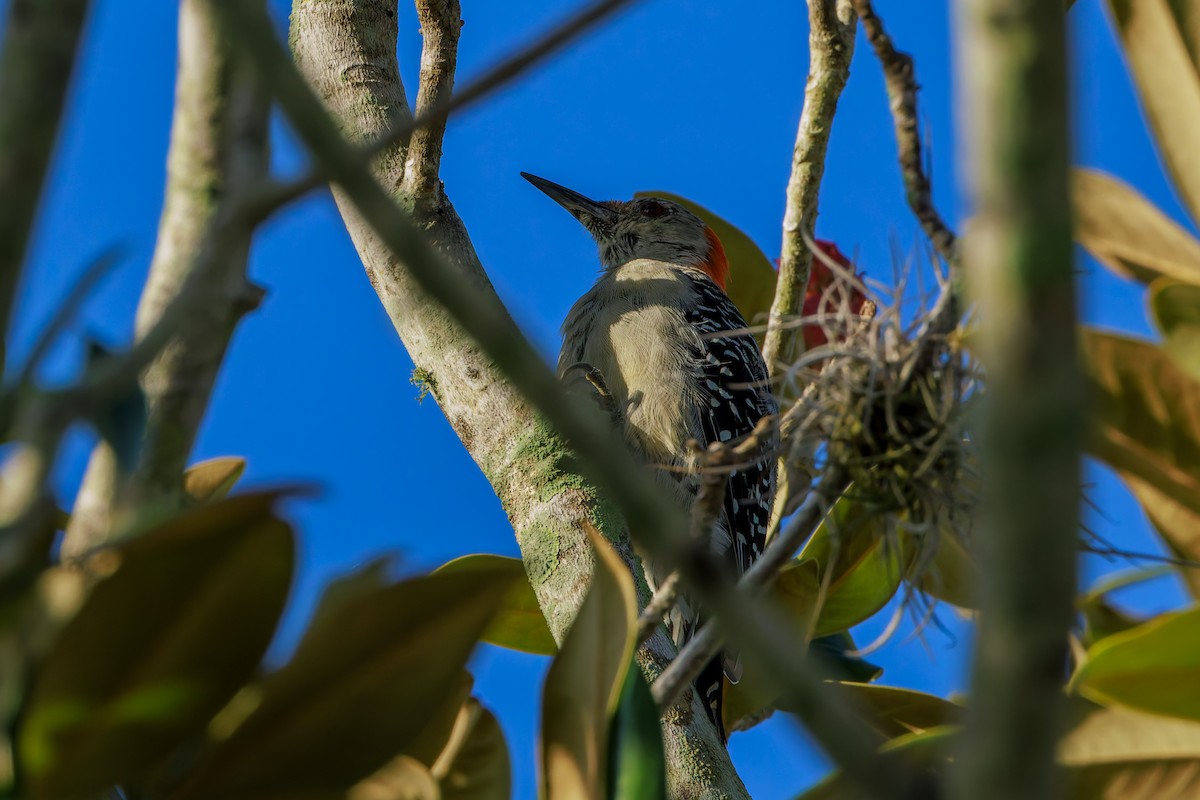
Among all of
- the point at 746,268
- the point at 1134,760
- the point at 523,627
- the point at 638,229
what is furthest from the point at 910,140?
the point at 638,229

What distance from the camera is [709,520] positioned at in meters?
1.69

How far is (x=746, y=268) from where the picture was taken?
4.38 m

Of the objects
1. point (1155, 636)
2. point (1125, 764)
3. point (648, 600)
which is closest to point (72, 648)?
point (1155, 636)

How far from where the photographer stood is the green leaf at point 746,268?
14.0 ft

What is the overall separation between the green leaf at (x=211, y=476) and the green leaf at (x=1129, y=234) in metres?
1.39

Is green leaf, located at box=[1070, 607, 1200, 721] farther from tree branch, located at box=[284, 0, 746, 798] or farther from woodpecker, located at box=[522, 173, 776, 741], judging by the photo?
woodpecker, located at box=[522, 173, 776, 741]

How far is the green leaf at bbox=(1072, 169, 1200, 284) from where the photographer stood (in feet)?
5.72

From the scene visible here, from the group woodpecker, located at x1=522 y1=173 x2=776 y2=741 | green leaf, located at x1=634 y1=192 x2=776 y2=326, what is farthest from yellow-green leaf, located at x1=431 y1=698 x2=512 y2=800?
green leaf, located at x1=634 y1=192 x2=776 y2=326

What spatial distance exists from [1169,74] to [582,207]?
4833 mm

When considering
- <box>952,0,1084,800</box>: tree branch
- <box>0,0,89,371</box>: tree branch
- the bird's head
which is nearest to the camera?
<box>952,0,1084,800</box>: tree branch

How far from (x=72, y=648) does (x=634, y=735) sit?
64 cm

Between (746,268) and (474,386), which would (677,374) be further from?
(474,386)

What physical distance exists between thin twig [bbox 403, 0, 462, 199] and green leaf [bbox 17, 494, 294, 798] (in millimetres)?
2016

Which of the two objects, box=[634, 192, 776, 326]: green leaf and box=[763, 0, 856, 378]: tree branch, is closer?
box=[763, 0, 856, 378]: tree branch
